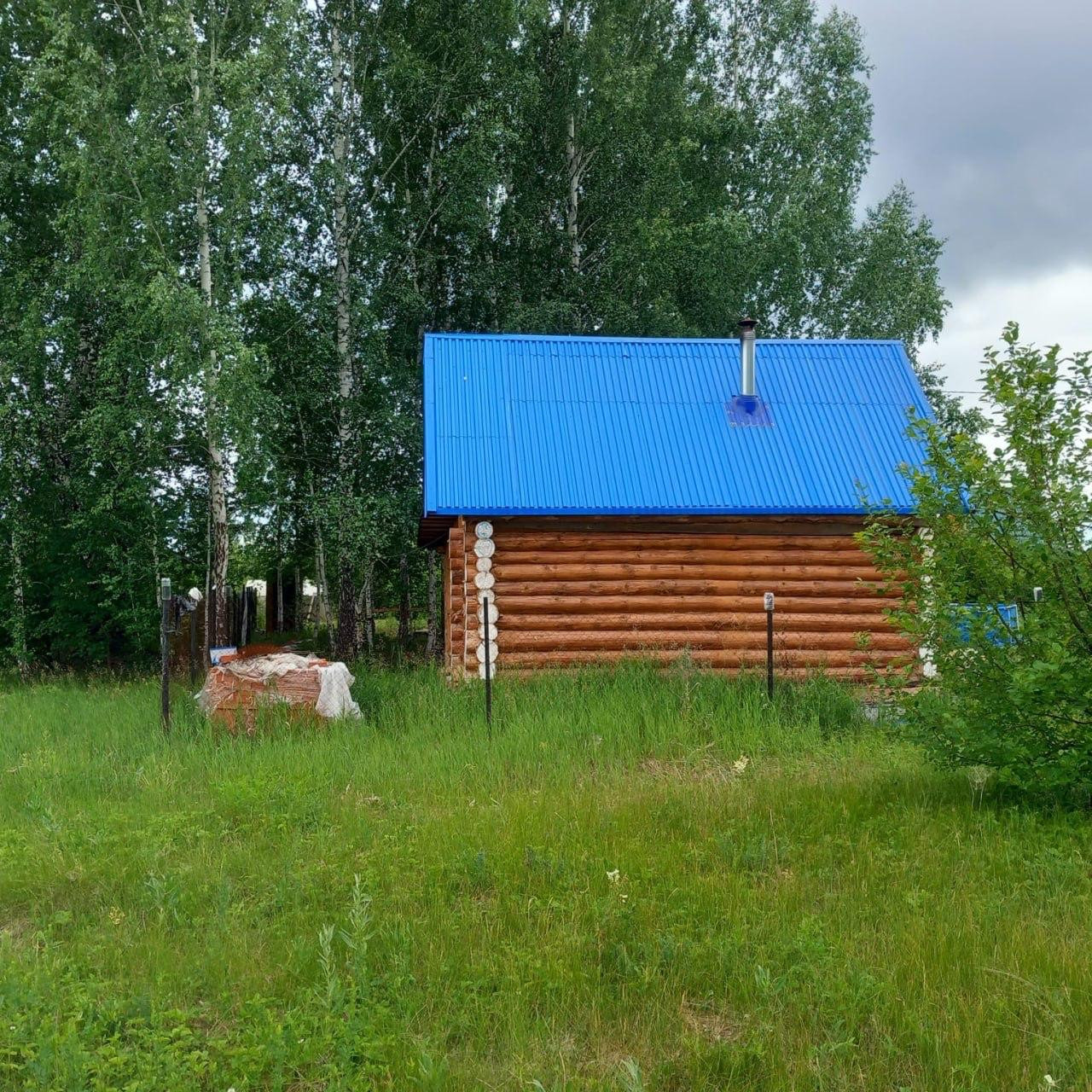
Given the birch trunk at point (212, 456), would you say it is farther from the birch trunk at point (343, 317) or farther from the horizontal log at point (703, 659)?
the horizontal log at point (703, 659)

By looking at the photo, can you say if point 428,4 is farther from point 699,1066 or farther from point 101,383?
point 699,1066

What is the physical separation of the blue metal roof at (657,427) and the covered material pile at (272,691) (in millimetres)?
2707

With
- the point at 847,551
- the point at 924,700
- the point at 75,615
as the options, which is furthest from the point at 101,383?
the point at 924,700

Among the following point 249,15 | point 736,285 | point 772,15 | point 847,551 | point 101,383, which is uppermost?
point 772,15

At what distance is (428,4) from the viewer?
18.2m

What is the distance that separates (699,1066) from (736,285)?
18.9m

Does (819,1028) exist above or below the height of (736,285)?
below

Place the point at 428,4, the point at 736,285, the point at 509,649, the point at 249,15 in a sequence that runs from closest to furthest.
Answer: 1. the point at 509,649
2. the point at 249,15
3. the point at 428,4
4. the point at 736,285

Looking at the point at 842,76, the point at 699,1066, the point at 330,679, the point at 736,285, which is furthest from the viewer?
the point at 842,76

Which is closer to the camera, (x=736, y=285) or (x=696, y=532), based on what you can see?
(x=696, y=532)

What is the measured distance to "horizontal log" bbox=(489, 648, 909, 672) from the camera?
12.4 m

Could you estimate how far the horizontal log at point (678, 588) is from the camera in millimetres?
12578

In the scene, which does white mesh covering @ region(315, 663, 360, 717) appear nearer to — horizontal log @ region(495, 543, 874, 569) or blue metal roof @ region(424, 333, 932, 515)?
blue metal roof @ region(424, 333, 932, 515)

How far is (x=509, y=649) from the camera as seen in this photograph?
12.5 meters
